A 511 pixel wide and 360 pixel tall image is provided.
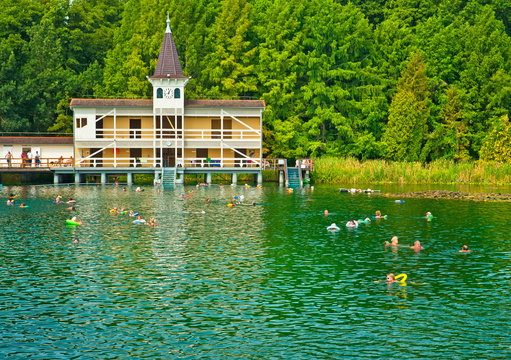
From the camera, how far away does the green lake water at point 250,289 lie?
17.7 meters

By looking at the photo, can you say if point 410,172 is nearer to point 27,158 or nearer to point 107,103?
point 107,103

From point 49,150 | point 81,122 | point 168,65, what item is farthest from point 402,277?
point 49,150

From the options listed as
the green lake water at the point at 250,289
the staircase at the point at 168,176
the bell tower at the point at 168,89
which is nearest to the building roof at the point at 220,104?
the bell tower at the point at 168,89

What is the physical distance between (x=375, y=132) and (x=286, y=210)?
4293cm

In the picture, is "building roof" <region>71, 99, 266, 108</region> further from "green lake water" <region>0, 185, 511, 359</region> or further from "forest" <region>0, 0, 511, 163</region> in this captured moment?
"green lake water" <region>0, 185, 511, 359</region>

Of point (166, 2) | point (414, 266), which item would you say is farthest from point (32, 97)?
point (414, 266)

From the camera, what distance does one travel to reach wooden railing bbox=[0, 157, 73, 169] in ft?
244

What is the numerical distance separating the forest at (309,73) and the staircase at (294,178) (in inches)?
343

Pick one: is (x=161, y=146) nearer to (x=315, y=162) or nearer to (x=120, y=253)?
(x=315, y=162)

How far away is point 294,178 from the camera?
72812 mm

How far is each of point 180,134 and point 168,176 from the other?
6.25 metres

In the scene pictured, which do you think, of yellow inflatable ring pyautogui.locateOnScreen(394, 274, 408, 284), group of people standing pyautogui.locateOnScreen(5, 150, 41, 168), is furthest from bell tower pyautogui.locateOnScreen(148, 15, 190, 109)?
yellow inflatable ring pyautogui.locateOnScreen(394, 274, 408, 284)

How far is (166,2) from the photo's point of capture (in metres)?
89.1

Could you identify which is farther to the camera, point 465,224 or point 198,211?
point 198,211
